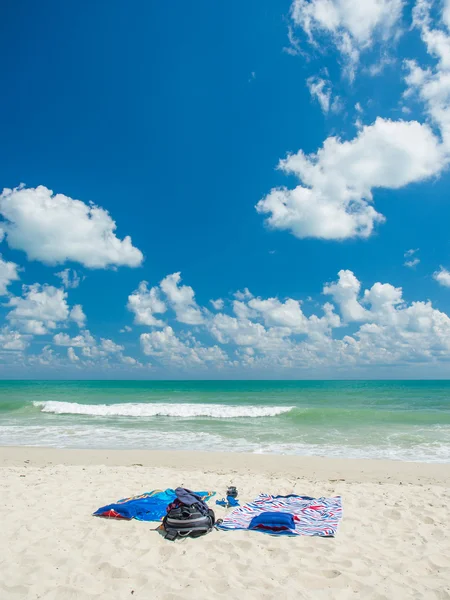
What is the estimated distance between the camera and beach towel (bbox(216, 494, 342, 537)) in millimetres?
5872

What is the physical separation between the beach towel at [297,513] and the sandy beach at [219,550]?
0.63ft

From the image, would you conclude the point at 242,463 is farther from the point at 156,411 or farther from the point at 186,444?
the point at 156,411

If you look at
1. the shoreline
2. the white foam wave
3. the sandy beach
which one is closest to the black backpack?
the sandy beach

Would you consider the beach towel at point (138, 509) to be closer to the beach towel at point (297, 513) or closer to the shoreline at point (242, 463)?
the beach towel at point (297, 513)

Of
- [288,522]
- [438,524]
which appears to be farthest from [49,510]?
[438,524]

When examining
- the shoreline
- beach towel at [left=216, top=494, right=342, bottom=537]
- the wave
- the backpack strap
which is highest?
the backpack strap

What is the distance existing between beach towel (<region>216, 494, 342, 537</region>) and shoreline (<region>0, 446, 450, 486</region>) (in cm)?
281

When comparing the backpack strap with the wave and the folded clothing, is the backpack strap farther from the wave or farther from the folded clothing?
the wave

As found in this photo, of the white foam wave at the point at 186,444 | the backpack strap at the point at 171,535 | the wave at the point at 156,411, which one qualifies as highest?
the backpack strap at the point at 171,535

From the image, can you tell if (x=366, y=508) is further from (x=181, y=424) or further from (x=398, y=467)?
(x=181, y=424)

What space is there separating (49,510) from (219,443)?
959 centimetres

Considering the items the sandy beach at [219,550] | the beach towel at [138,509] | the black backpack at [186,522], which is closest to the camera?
the sandy beach at [219,550]

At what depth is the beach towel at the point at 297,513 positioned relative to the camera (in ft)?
19.3

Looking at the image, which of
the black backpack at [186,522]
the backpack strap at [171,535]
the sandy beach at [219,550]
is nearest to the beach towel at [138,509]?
the sandy beach at [219,550]
